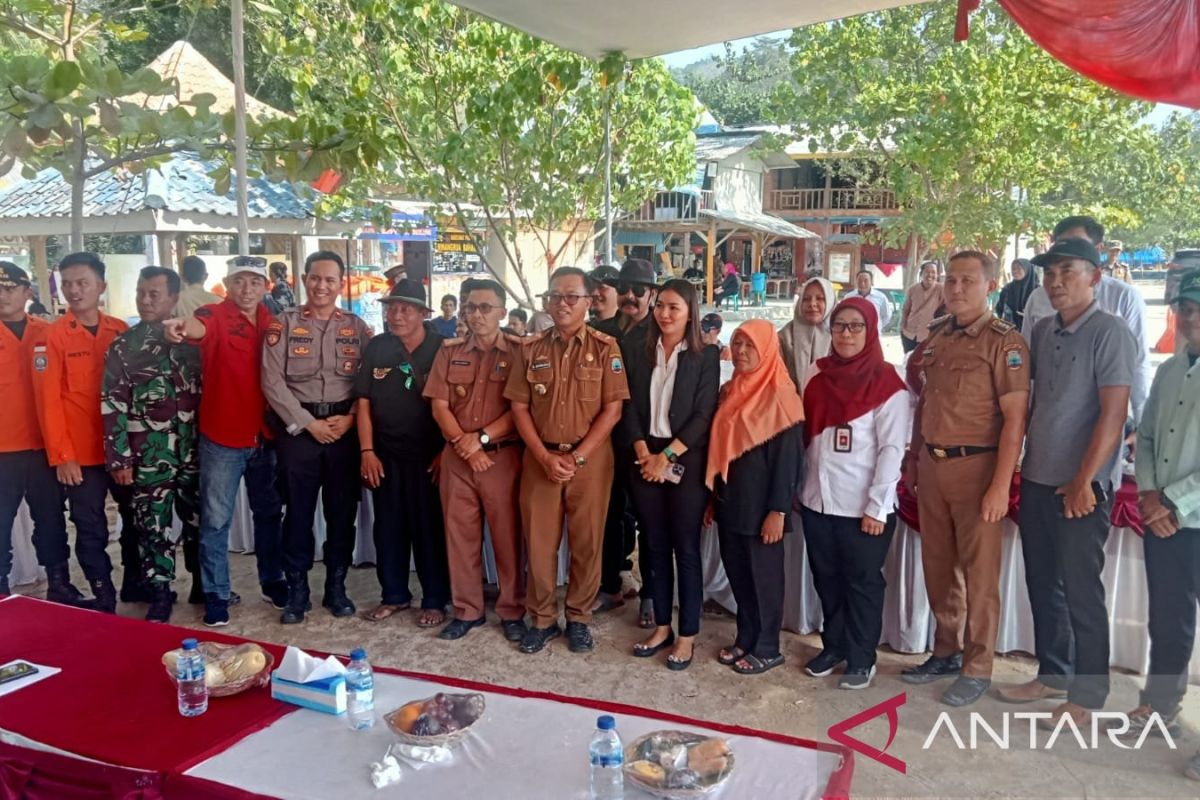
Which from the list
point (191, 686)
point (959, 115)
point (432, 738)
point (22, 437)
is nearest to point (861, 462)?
point (432, 738)

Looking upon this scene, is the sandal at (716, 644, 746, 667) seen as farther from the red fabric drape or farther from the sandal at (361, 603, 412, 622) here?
the red fabric drape

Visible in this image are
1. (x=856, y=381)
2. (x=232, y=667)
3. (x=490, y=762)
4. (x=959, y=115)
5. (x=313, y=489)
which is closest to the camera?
(x=490, y=762)

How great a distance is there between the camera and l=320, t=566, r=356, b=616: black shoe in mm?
4207

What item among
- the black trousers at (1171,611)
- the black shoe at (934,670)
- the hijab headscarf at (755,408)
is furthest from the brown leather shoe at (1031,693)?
the hijab headscarf at (755,408)

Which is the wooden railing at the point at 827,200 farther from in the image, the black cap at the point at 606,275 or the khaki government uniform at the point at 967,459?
the khaki government uniform at the point at 967,459

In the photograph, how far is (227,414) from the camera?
3.94 m

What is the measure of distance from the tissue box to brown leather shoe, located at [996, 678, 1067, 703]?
263 centimetres

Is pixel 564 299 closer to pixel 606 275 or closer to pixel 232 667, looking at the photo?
pixel 606 275

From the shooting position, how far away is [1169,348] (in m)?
11.8

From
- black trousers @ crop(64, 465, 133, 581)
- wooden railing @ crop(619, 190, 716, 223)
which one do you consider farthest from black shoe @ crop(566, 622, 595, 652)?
wooden railing @ crop(619, 190, 716, 223)

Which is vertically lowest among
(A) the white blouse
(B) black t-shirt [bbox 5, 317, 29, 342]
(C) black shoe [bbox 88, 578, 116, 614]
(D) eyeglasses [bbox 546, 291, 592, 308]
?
(C) black shoe [bbox 88, 578, 116, 614]

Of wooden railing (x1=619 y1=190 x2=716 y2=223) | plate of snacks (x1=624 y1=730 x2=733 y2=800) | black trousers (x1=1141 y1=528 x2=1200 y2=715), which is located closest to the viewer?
plate of snacks (x1=624 y1=730 x2=733 y2=800)

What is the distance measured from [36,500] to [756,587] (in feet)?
11.2

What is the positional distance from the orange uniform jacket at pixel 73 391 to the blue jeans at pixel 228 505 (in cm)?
49
